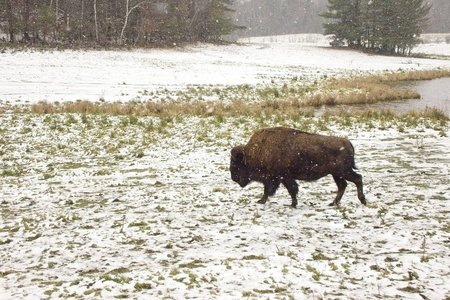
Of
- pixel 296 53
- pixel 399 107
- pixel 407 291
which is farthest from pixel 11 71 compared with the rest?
pixel 296 53

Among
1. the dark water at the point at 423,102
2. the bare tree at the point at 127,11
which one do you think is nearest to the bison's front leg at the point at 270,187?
the dark water at the point at 423,102

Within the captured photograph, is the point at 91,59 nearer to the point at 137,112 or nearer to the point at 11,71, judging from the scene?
the point at 11,71

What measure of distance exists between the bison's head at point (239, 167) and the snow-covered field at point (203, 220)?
0.45 meters

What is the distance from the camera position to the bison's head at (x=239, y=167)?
7.35m

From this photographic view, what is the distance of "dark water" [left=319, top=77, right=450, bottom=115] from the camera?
21.5 metres

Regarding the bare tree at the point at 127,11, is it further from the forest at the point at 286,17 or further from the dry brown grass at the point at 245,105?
the forest at the point at 286,17

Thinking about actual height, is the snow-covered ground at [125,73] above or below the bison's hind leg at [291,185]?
above

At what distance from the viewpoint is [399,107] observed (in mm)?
21906

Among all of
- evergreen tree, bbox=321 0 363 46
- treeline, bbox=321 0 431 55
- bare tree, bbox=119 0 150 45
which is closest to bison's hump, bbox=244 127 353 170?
bare tree, bbox=119 0 150 45

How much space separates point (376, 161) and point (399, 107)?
13.9 metres

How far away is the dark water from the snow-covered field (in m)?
6.71

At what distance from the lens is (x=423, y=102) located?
23.7 m

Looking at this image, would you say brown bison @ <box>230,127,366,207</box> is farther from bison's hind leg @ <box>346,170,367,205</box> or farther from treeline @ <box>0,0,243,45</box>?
treeline @ <box>0,0,243,45</box>

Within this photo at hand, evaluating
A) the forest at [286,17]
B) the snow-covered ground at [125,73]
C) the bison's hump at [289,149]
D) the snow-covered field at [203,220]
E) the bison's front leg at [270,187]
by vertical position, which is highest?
the forest at [286,17]
